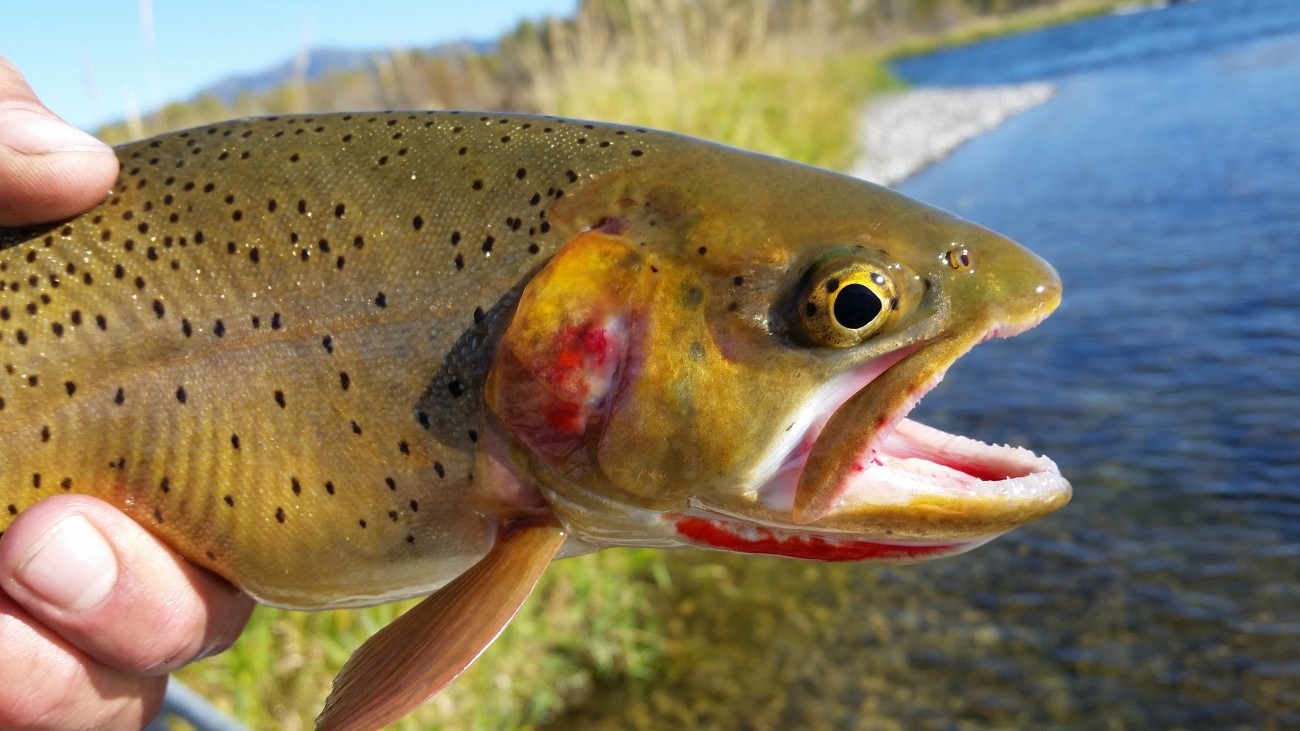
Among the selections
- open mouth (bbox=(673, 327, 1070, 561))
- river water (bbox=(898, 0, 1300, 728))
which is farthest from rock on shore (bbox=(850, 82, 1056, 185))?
open mouth (bbox=(673, 327, 1070, 561))

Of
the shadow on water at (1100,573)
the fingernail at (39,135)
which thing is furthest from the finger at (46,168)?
the shadow on water at (1100,573)

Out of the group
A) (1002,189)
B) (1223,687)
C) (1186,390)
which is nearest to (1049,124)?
(1002,189)

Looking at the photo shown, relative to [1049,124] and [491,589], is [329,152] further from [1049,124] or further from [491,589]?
[1049,124]

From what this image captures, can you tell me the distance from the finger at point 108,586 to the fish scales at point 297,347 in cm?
7

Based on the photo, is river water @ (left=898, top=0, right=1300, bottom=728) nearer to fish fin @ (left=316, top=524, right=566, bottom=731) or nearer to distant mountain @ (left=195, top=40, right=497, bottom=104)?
fish fin @ (left=316, top=524, right=566, bottom=731)

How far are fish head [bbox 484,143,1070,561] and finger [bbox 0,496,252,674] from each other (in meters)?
0.93

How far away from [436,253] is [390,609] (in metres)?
2.78

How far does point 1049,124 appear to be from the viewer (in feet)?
70.9

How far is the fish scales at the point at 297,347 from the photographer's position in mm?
2059

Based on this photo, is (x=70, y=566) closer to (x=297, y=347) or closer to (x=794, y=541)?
(x=297, y=347)

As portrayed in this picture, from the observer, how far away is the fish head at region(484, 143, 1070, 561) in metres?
1.79

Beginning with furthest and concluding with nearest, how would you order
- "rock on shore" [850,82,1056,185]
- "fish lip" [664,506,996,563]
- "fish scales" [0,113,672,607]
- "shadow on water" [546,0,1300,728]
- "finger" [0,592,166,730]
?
"rock on shore" [850,82,1056,185], "shadow on water" [546,0,1300,728], "finger" [0,592,166,730], "fish scales" [0,113,672,607], "fish lip" [664,506,996,563]

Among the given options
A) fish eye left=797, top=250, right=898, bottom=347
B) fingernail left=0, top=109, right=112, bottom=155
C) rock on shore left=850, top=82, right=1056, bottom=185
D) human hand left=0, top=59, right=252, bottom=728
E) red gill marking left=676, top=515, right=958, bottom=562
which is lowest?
human hand left=0, top=59, right=252, bottom=728

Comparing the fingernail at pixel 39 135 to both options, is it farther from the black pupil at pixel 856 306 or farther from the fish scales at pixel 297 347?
the black pupil at pixel 856 306
